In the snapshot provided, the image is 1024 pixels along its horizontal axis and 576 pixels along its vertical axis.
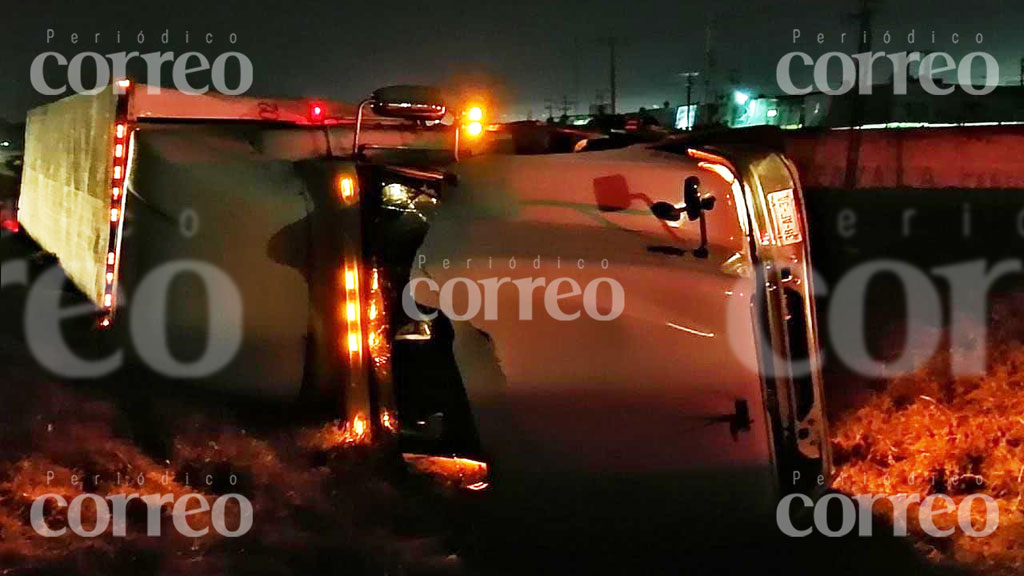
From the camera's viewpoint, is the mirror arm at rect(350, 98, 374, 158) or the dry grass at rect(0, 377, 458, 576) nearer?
the dry grass at rect(0, 377, 458, 576)

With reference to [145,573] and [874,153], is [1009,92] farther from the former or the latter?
[145,573]

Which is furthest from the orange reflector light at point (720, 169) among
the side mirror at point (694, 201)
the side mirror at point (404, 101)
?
the side mirror at point (404, 101)

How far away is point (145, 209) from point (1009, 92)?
33761mm

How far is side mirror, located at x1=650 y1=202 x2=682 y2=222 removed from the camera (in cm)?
371

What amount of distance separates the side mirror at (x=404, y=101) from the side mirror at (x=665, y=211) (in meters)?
1.45

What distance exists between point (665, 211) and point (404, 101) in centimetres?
156

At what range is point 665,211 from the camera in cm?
375

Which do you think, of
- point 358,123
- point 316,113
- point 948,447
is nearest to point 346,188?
point 358,123

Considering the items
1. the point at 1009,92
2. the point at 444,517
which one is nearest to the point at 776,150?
the point at 444,517

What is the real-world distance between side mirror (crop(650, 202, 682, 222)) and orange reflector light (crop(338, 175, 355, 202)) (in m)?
1.37

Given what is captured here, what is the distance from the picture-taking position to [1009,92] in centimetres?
3241

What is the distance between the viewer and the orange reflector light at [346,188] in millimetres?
4332

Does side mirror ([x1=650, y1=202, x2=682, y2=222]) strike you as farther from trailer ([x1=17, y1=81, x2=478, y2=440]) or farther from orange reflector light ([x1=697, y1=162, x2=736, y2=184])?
trailer ([x1=17, y1=81, x2=478, y2=440])

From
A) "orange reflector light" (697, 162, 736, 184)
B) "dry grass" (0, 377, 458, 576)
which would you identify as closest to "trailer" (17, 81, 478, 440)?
"dry grass" (0, 377, 458, 576)
